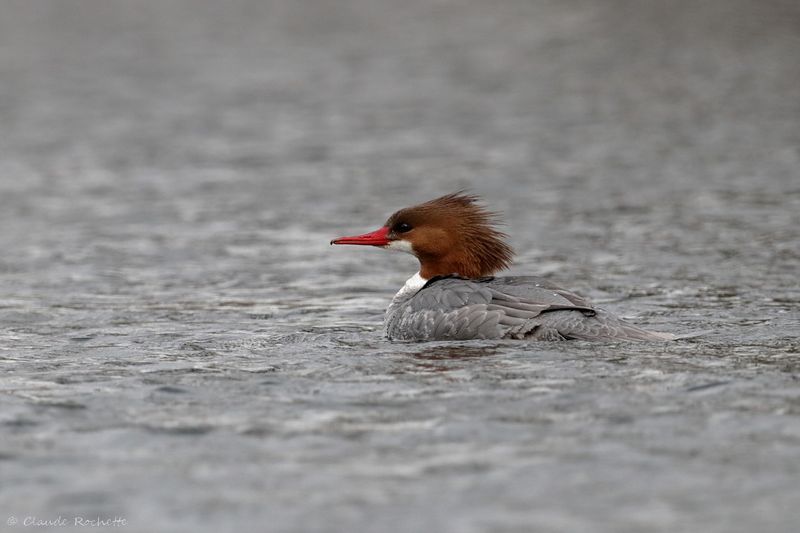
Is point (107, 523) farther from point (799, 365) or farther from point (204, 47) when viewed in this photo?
point (204, 47)

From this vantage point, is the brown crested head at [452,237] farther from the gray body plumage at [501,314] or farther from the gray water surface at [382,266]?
the gray water surface at [382,266]

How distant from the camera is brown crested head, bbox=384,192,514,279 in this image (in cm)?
1008

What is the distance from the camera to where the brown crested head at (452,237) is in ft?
33.1

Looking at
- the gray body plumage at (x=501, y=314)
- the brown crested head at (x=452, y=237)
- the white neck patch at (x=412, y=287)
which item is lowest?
the gray body plumage at (x=501, y=314)

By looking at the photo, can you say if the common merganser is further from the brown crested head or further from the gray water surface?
the gray water surface

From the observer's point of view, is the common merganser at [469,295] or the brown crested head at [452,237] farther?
the brown crested head at [452,237]

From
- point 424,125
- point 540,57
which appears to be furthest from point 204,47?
point 424,125

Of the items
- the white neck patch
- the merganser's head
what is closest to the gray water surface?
the white neck patch

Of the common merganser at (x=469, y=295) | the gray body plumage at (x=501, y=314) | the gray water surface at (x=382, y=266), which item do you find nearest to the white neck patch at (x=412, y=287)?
the common merganser at (x=469, y=295)

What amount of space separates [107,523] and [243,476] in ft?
2.43

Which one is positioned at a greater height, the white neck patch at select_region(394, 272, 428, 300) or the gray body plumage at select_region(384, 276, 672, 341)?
the white neck patch at select_region(394, 272, 428, 300)

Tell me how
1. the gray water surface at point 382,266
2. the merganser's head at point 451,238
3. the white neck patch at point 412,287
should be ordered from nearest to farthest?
the gray water surface at point 382,266
the merganser's head at point 451,238
the white neck patch at point 412,287

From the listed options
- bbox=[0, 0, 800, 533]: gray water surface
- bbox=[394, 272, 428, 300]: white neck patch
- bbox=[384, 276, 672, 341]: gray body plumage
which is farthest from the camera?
bbox=[394, 272, 428, 300]: white neck patch

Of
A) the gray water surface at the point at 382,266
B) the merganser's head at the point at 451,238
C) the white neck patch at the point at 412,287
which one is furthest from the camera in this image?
the white neck patch at the point at 412,287
